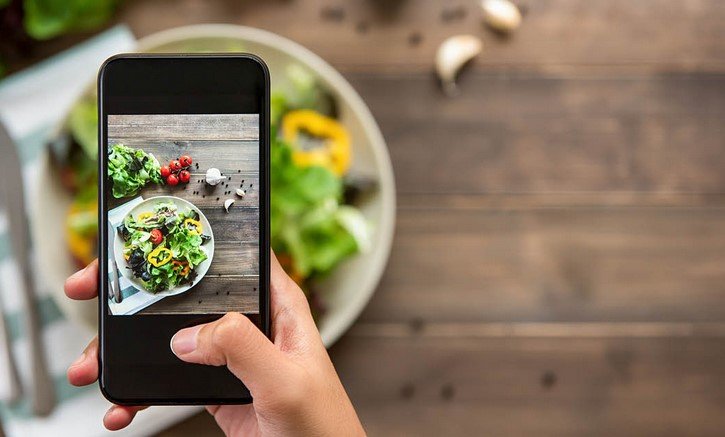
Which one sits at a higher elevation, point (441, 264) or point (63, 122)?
point (63, 122)

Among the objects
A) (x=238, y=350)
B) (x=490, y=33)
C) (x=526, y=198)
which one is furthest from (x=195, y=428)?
(x=490, y=33)

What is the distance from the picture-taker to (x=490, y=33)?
2.97ft

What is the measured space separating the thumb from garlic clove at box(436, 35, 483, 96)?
1.58ft

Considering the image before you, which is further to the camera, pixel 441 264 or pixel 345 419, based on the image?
pixel 441 264

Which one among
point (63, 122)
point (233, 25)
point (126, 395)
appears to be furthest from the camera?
point (233, 25)

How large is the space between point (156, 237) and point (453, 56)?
0.48 m

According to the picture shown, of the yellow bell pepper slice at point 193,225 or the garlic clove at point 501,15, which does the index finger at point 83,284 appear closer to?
the yellow bell pepper slice at point 193,225

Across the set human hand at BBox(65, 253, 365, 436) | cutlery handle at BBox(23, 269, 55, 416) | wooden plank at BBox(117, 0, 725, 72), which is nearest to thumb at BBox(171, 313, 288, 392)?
human hand at BBox(65, 253, 365, 436)

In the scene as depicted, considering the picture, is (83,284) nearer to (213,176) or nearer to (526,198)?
(213,176)

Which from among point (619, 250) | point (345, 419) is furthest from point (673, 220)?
point (345, 419)

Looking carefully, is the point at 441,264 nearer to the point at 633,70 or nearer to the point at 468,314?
the point at 468,314

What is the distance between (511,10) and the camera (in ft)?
2.95

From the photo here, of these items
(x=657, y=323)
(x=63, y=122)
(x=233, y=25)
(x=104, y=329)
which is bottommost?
(x=657, y=323)

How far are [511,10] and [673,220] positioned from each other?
0.35m
